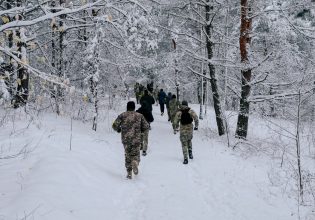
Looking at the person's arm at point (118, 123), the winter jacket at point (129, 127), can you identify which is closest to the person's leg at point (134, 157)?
the winter jacket at point (129, 127)

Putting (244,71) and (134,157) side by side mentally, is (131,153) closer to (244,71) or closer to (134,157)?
(134,157)

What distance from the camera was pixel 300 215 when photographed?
712 centimetres

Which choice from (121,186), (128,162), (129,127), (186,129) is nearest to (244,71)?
(186,129)

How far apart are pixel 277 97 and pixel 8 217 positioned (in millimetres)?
11536

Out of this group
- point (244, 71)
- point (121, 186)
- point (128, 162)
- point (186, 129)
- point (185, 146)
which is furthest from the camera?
point (244, 71)

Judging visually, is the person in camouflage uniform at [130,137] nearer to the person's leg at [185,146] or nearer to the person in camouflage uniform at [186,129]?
the person's leg at [185,146]

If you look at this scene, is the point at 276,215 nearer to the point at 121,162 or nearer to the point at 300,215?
the point at 300,215

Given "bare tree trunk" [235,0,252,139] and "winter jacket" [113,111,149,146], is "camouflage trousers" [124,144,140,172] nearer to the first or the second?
"winter jacket" [113,111,149,146]

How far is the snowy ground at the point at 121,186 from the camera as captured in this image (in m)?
6.98

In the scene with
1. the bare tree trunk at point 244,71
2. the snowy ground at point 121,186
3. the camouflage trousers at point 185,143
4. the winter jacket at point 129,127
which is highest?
the bare tree trunk at point 244,71

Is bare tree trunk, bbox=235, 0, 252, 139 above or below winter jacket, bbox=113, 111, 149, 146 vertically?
above

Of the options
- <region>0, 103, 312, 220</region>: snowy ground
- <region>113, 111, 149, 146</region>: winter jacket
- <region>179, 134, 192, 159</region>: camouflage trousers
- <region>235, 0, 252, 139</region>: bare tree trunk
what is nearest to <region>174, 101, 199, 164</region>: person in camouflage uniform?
<region>179, 134, 192, 159</region>: camouflage trousers

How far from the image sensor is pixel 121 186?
9109 mm

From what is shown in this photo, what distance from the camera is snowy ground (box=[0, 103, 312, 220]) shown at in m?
6.98
